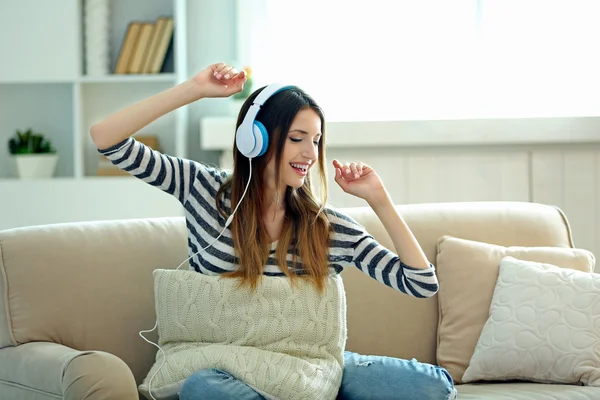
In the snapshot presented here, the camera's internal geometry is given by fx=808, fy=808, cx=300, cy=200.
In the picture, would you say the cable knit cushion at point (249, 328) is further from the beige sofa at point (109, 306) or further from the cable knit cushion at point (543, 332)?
the cable knit cushion at point (543, 332)

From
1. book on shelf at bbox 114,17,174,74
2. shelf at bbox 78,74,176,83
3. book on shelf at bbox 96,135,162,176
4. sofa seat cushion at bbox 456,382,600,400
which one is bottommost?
sofa seat cushion at bbox 456,382,600,400

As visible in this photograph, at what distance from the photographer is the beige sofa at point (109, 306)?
1766 mm

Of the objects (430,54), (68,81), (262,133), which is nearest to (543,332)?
(262,133)

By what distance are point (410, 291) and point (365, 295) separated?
0.31 meters

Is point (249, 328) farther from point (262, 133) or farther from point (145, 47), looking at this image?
point (145, 47)

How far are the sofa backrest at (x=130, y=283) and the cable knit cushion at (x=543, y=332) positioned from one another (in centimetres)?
20

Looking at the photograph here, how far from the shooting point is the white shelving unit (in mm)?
3223

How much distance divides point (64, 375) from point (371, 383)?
0.64 metres

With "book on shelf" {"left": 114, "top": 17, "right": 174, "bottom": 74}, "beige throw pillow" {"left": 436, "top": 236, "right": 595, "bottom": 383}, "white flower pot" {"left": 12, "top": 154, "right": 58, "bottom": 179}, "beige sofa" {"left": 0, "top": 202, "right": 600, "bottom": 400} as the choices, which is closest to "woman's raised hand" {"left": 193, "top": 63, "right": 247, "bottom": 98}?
"beige sofa" {"left": 0, "top": 202, "right": 600, "bottom": 400}

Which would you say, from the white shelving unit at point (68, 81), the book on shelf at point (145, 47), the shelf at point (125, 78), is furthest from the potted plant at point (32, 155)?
the book on shelf at point (145, 47)

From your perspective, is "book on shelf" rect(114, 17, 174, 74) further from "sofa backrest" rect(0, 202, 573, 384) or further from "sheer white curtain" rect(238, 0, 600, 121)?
"sofa backrest" rect(0, 202, 573, 384)

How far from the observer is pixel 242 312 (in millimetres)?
1761

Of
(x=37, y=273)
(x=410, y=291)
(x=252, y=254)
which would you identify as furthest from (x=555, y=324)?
(x=37, y=273)

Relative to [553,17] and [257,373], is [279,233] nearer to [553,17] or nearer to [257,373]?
[257,373]
